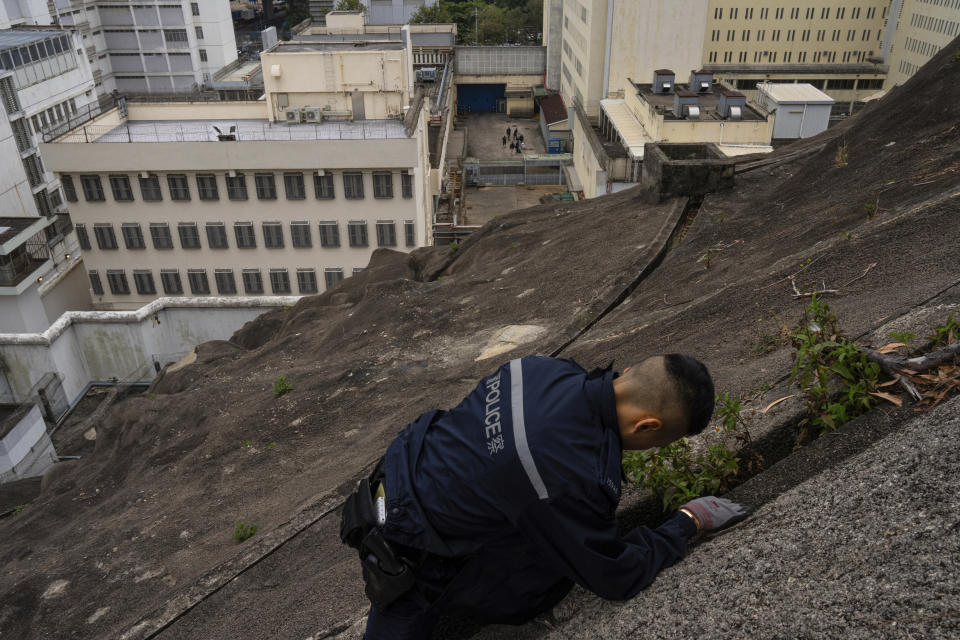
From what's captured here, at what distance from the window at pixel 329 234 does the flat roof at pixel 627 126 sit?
14473mm

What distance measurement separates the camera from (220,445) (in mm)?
8844

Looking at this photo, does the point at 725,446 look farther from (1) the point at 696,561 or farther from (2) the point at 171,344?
(2) the point at 171,344

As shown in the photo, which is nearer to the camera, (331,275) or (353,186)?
(353,186)

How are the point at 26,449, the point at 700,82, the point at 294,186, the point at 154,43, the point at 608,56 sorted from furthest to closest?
the point at 154,43 < the point at 608,56 < the point at 700,82 < the point at 294,186 < the point at 26,449

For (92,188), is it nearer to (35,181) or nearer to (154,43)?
(35,181)

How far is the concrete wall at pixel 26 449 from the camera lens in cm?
1589

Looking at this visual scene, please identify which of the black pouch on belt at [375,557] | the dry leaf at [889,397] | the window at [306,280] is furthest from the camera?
the window at [306,280]

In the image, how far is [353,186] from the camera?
24.9 metres

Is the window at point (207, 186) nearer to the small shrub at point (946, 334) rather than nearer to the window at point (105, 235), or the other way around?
the window at point (105, 235)

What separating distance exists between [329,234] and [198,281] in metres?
5.56

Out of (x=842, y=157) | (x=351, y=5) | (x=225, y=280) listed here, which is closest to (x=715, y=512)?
(x=842, y=157)

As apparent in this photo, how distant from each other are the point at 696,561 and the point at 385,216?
22911 mm

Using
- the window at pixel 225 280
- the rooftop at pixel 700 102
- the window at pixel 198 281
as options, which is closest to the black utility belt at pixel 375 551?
the window at pixel 225 280

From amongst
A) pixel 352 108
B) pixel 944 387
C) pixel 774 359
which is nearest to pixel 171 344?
pixel 352 108
